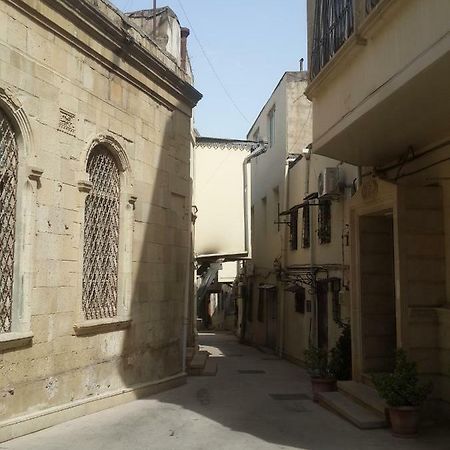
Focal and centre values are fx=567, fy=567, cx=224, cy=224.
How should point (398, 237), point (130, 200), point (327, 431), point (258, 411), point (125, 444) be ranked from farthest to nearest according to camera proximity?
point (130, 200) < point (258, 411) < point (398, 237) < point (327, 431) < point (125, 444)

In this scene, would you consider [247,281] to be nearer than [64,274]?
No

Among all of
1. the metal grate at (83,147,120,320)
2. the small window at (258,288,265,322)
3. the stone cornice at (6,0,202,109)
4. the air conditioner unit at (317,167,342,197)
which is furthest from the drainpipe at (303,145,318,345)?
the small window at (258,288,265,322)

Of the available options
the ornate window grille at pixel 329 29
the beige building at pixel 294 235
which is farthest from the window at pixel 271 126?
the ornate window grille at pixel 329 29

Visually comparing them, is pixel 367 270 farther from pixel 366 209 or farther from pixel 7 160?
pixel 7 160

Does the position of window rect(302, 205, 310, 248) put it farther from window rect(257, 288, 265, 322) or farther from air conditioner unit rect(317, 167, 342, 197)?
window rect(257, 288, 265, 322)

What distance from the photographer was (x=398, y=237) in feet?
23.3

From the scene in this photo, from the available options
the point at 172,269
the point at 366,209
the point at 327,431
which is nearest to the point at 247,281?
the point at 172,269

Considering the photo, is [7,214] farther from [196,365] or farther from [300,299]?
[300,299]

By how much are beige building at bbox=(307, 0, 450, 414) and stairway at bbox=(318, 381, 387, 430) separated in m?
0.40

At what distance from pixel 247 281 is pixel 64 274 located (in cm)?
1572

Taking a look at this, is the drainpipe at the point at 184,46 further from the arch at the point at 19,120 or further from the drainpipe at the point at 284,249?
the arch at the point at 19,120

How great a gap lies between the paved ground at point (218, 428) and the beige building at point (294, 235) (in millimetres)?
3210

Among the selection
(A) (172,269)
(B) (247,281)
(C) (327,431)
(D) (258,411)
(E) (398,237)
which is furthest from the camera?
(B) (247,281)

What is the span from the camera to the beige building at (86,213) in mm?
6223
